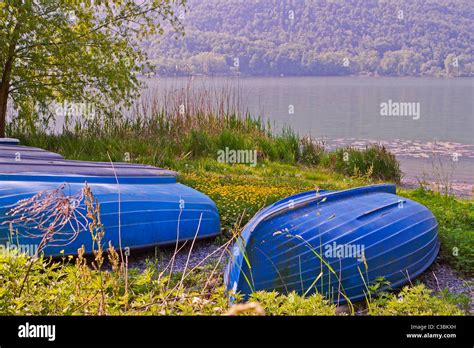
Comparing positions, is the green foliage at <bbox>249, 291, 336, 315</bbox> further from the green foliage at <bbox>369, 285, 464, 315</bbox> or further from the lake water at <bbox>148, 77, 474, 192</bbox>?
the lake water at <bbox>148, 77, 474, 192</bbox>

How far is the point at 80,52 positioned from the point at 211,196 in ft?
11.3

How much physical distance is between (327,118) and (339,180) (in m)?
9.82

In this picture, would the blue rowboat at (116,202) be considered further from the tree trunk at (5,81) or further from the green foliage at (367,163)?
the tree trunk at (5,81)

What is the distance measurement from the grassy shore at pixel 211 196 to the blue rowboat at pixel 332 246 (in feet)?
0.55

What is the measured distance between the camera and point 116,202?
4512 millimetres

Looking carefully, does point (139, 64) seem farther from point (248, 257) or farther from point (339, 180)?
point (248, 257)

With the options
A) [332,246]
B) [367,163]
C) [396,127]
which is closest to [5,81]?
[367,163]

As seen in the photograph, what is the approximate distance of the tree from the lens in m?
8.10

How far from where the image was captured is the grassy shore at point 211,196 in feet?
8.68

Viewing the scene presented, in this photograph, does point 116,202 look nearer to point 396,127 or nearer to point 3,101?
point 3,101

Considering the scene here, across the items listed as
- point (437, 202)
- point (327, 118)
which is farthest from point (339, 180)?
point (327, 118)

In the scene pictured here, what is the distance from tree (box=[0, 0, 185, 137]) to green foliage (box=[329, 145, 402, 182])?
2.74m

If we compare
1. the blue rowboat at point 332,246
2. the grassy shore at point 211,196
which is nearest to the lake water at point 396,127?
the grassy shore at point 211,196

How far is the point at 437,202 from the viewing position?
6.50m
